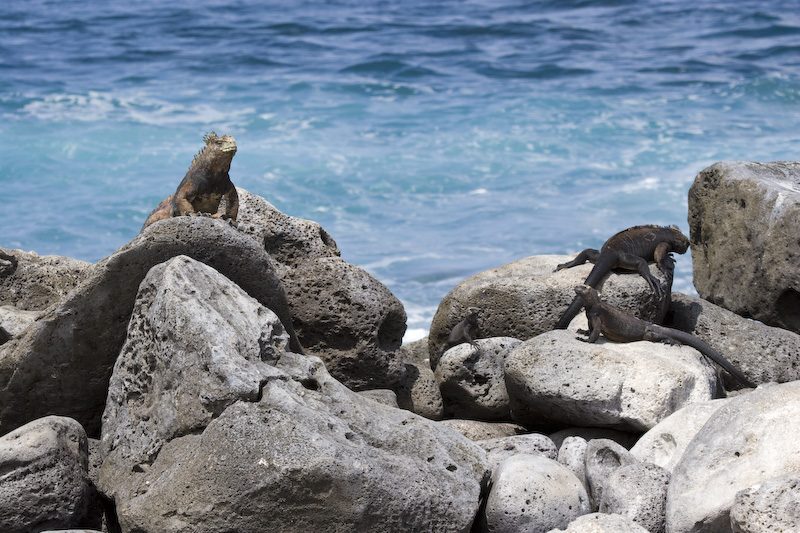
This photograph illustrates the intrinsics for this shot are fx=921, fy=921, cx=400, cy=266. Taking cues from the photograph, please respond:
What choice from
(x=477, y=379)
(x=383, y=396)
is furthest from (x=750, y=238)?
(x=383, y=396)

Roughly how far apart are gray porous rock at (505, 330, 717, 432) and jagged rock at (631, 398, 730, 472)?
0.67 ft

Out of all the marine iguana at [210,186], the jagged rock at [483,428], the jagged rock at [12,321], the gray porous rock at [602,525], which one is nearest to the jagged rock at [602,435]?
the jagged rock at [483,428]

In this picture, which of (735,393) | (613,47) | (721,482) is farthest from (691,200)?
(613,47)

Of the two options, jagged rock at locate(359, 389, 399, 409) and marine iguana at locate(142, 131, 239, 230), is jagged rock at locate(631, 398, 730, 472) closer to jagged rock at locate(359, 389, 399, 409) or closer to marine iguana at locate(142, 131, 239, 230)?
jagged rock at locate(359, 389, 399, 409)

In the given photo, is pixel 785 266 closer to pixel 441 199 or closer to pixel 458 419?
pixel 458 419

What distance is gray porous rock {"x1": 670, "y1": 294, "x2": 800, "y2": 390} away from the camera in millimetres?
5062

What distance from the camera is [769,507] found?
9.71 ft

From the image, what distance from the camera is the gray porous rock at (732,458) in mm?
3275

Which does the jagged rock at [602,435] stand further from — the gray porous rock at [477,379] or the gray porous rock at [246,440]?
the gray porous rock at [246,440]

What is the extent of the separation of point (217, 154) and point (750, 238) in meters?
3.22

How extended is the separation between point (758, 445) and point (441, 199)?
10.4 m

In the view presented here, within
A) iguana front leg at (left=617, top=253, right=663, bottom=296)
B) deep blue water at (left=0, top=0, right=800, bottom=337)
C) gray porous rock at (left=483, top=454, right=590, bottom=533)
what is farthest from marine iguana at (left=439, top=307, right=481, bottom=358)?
deep blue water at (left=0, top=0, right=800, bottom=337)

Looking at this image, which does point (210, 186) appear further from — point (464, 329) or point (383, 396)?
point (464, 329)

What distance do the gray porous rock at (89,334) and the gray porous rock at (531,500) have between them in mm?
1603
